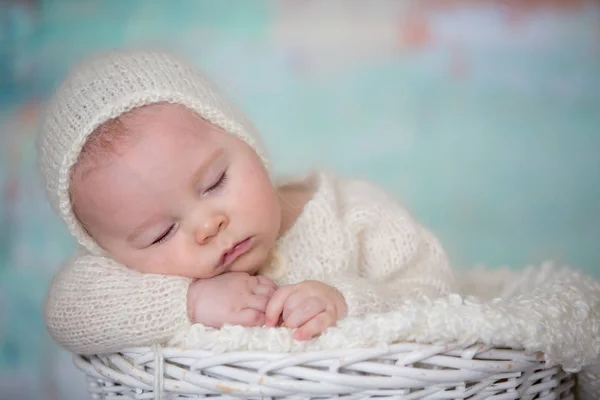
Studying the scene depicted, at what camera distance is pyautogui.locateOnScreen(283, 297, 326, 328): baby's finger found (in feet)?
4.19

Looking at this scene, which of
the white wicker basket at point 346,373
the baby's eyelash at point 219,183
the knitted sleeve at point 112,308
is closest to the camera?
the white wicker basket at point 346,373

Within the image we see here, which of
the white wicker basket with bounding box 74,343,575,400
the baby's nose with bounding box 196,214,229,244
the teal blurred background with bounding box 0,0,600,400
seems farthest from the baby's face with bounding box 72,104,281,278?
the teal blurred background with bounding box 0,0,600,400

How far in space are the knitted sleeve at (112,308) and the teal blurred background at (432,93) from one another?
1055 millimetres

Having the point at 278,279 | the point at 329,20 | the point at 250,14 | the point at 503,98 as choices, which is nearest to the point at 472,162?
the point at 503,98

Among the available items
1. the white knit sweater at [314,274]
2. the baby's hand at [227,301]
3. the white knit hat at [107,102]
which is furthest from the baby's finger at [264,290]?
the white knit hat at [107,102]

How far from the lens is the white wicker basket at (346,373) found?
1186mm

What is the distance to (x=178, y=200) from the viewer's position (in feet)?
4.59

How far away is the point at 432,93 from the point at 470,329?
1506 mm

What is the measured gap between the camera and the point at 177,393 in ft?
4.18

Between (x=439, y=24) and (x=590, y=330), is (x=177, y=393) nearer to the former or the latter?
(x=590, y=330)

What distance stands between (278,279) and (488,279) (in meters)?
0.55

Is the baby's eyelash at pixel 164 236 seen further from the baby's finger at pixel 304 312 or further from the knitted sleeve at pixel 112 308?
the baby's finger at pixel 304 312

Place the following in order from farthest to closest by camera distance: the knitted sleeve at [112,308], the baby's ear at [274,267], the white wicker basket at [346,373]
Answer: the baby's ear at [274,267], the knitted sleeve at [112,308], the white wicker basket at [346,373]

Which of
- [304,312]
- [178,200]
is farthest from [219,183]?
[304,312]
